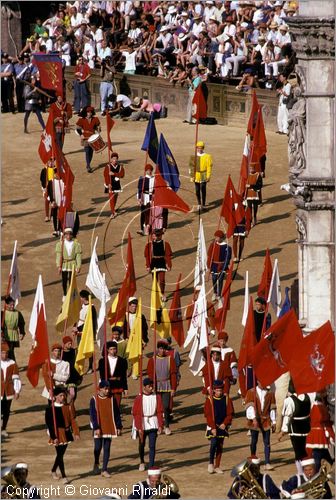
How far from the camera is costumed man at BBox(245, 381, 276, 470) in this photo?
3809 cm

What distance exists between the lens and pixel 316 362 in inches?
1412

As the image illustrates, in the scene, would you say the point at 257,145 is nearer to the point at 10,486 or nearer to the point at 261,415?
the point at 261,415

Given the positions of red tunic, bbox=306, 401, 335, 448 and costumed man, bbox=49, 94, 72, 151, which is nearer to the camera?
red tunic, bbox=306, 401, 335, 448

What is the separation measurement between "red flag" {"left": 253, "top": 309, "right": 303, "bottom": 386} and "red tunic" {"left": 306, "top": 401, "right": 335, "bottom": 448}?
975mm

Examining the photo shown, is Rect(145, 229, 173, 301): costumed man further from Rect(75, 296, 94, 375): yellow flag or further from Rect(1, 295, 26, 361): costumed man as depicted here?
Rect(75, 296, 94, 375): yellow flag

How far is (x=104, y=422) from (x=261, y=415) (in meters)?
2.37

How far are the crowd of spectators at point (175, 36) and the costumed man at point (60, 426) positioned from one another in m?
19.7

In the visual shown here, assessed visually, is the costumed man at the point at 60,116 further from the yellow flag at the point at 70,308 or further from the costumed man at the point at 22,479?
the costumed man at the point at 22,479

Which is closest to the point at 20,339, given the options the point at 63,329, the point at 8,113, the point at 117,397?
the point at 63,329

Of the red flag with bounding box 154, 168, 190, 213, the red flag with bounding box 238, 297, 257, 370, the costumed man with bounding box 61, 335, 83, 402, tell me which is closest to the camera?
the red flag with bounding box 238, 297, 257, 370

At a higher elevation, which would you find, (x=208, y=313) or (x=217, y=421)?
(x=208, y=313)

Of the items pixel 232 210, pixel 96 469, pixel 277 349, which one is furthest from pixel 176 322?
pixel 277 349


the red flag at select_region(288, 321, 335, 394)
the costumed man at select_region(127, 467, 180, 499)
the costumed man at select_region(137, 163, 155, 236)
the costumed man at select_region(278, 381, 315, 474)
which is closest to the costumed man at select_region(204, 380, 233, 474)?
the costumed man at select_region(278, 381, 315, 474)

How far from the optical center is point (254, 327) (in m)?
41.1
